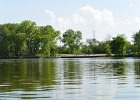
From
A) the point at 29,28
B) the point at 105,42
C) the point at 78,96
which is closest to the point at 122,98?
the point at 78,96

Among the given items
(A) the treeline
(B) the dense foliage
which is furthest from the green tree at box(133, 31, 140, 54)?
(B) the dense foliage

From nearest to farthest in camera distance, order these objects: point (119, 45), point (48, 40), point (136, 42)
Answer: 1. point (119, 45)
2. point (48, 40)
3. point (136, 42)

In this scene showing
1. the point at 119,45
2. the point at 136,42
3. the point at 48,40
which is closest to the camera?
the point at 119,45

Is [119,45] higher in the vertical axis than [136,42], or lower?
lower

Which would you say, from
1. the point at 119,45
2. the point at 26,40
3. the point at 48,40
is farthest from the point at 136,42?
the point at 26,40

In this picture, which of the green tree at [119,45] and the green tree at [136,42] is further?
the green tree at [136,42]

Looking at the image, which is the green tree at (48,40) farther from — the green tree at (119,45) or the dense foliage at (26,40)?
the green tree at (119,45)

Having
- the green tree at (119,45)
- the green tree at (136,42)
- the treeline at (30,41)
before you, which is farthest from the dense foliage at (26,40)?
the green tree at (136,42)

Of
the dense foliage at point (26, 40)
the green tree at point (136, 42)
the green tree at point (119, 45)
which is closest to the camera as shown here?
the green tree at point (119, 45)

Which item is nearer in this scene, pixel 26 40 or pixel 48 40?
pixel 48 40

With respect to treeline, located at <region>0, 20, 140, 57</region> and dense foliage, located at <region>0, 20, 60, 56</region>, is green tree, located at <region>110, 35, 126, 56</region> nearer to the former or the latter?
treeline, located at <region>0, 20, 140, 57</region>

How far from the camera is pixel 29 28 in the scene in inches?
7264

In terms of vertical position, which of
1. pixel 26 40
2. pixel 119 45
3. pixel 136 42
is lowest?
pixel 119 45

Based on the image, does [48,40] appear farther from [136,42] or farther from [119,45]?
[136,42]
